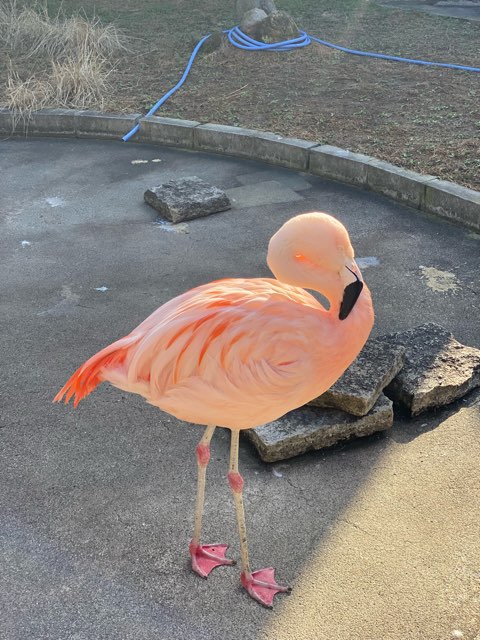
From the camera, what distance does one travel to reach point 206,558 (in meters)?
3.05

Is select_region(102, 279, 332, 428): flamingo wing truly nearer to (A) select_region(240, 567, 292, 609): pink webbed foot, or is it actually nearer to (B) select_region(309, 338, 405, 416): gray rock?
(A) select_region(240, 567, 292, 609): pink webbed foot

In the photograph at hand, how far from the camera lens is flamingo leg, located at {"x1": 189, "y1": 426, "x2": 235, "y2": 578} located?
2.98m

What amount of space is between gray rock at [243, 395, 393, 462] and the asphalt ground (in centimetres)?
8

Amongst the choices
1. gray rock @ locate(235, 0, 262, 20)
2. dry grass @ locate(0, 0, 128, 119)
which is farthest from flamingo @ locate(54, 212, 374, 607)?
gray rock @ locate(235, 0, 262, 20)

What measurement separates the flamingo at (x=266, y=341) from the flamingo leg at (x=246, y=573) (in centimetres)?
29

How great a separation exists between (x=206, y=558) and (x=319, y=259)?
4.67 ft

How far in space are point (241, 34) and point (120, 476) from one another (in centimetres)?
873

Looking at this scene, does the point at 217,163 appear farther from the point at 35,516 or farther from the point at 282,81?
the point at 35,516

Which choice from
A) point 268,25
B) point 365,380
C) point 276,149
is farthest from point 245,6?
→ point 365,380

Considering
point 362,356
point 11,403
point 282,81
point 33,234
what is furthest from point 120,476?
point 282,81

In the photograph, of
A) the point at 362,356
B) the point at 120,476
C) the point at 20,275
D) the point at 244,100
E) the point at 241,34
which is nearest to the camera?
the point at 120,476

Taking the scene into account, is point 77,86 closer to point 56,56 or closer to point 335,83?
point 56,56

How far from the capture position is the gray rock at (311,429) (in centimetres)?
355

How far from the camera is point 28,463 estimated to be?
3645 millimetres
